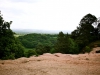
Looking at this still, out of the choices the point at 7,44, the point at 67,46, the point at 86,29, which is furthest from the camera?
the point at 86,29

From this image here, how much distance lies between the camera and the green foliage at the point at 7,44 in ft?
128

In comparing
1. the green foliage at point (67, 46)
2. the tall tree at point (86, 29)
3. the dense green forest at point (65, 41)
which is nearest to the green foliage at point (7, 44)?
the dense green forest at point (65, 41)

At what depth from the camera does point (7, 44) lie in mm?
40594

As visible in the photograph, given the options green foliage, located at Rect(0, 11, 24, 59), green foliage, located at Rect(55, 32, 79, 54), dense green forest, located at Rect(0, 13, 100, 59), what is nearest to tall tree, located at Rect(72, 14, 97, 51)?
dense green forest, located at Rect(0, 13, 100, 59)

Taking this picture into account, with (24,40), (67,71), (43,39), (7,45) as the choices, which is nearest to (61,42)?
(7,45)

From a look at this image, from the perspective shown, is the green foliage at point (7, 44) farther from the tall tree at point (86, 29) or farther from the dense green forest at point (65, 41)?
the tall tree at point (86, 29)

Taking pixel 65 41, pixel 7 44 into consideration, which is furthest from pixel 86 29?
pixel 7 44

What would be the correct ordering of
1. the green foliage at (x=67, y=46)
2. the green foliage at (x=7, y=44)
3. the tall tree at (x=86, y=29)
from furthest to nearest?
the tall tree at (x=86, y=29)
the green foliage at (x=67, y=46)
the green foliage at (x=7, y=44)

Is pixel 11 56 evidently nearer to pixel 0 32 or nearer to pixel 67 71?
pixel 0 32

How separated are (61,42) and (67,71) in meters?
42.9

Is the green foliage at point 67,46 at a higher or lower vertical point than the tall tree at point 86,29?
lower

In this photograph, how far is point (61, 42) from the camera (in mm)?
61969

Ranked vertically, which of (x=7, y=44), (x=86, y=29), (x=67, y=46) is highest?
(x=86, y=29)

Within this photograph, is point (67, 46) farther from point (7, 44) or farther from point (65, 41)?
point (7, 44)
